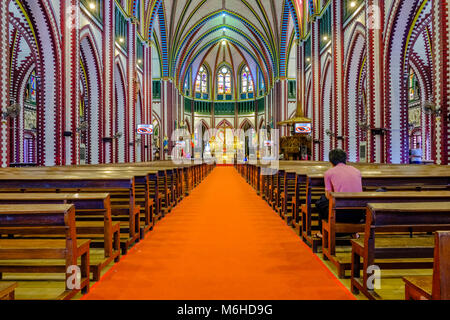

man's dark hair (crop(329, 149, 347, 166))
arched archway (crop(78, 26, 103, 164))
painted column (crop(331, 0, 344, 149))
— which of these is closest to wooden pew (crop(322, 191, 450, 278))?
man's dark hair (crop(329, 149, 347, 166))

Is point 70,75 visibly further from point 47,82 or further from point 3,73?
point 3,73

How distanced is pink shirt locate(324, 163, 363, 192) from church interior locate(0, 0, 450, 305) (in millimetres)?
26

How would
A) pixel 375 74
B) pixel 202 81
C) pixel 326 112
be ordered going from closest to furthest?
pixel 375 74
pixel 326 112
pixel 202 81

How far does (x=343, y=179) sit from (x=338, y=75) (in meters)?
13.6

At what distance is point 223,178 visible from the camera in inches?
667

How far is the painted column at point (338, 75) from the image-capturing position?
51.0 ft

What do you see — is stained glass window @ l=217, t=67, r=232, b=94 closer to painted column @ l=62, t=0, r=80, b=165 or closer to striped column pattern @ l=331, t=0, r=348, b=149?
striped column pattern @ l=331, t=0, r=348, b=149

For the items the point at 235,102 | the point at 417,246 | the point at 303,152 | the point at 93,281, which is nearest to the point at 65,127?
the point at 93,281

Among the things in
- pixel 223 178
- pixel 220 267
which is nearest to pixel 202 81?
pixel 223 178

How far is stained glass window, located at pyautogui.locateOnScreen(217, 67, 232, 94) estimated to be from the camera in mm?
42906

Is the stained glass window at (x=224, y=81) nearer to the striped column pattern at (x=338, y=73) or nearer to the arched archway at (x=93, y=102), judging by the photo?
the striped column pattern at (x=338, y=73)

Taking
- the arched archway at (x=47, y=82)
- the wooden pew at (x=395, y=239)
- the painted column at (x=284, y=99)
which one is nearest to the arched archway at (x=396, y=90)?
the wooden pew at (x=395, y=239)

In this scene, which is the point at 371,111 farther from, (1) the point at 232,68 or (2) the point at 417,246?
(1) the point at 232,68
